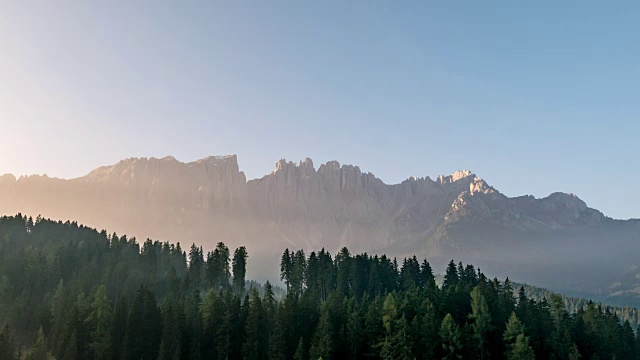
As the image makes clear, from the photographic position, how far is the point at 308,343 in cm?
9919

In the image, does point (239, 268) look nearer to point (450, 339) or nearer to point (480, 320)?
point (450, 339)

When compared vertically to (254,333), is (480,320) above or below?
above

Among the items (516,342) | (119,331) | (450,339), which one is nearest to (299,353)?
(450,339)

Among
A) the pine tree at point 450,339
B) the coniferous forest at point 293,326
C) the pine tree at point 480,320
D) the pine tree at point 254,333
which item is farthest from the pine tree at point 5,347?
the pine tree at point 480,320

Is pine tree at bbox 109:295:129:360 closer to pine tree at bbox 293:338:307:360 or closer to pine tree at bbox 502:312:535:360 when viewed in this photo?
pine tree at bbox 293:338:307:360

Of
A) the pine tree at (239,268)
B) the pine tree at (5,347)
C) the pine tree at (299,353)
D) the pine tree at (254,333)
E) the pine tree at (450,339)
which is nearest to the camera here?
the pine tree at (5,347)

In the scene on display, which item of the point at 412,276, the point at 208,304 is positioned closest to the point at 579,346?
the point at 412,276

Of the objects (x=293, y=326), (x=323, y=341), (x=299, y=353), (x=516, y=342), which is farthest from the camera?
(x=293, y=326)

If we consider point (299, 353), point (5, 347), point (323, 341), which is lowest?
point (5, 347)

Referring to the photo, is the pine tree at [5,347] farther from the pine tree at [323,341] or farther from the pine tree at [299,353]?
the pine tree at [323,341]

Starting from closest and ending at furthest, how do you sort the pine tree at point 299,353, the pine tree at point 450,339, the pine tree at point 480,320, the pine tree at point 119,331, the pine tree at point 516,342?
the pine tree at point 516,342 → the pine tree at point 299,353 → the pine tree at point 450,339 → the pine tree at point 480,320 → the pine tree at point 119,331

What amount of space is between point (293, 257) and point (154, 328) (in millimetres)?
61279

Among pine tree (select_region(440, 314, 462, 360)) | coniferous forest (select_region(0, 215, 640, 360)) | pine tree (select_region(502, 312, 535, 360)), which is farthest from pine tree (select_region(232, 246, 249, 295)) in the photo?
pine tree (select_region(502, 312, 535, 360))

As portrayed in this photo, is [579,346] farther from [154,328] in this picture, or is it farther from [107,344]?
[107,344]
